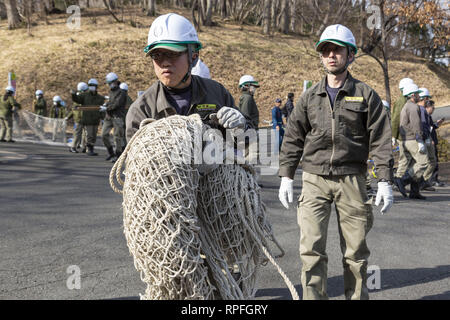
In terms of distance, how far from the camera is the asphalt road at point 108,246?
4195 mm

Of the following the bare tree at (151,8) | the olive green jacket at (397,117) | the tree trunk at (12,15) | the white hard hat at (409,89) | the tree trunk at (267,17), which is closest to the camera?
the white hard hat at (409,89)

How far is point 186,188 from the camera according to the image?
2.53m

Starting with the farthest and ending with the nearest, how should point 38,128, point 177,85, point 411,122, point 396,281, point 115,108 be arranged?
point 38,128
point 115,108
point 411,122
point 396,281
point 177,85

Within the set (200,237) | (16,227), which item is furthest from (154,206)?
(16,227)

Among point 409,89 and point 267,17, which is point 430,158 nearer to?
point 409,89

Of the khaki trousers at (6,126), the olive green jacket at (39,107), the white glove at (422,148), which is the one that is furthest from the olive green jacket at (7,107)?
the white glove at (422,148)

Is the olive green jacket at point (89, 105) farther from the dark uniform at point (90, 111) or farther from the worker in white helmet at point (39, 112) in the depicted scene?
the worker in white helmet at point (39, 112)

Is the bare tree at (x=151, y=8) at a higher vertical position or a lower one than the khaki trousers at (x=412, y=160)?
higher

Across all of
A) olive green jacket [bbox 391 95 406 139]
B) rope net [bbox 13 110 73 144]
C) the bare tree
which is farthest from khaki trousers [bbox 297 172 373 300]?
the bare tree

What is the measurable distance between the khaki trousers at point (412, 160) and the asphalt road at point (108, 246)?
1.83 feet

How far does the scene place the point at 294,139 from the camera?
12.6ft

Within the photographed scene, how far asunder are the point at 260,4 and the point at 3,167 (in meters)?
36.8

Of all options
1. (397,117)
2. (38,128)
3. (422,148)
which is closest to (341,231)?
(422,148)

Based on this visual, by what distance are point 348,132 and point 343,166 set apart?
266 mm
